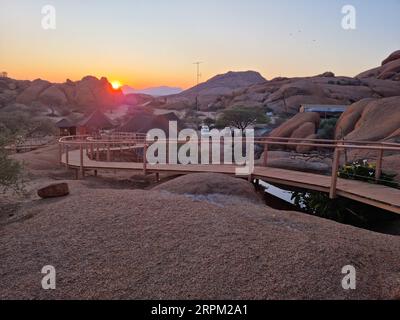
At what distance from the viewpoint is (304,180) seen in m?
8.24

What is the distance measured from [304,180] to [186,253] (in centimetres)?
500

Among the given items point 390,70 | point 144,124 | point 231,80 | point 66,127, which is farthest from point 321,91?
point 231,80

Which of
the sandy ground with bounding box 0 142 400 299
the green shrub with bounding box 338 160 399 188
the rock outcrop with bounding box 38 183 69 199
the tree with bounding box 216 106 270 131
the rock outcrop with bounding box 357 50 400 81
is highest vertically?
the rock outcrop with bounding box 357 50 400 81

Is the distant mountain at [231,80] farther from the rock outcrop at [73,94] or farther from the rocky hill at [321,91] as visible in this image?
the rocky hill at [321,91]

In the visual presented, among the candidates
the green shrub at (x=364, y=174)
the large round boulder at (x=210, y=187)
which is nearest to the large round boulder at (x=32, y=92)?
the large round boulder at (x=210, y=187)

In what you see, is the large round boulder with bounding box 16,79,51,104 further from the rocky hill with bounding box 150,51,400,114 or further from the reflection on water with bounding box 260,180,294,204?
the reflection on water with bounding box 260,180,294,204

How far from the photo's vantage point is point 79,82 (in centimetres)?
6600

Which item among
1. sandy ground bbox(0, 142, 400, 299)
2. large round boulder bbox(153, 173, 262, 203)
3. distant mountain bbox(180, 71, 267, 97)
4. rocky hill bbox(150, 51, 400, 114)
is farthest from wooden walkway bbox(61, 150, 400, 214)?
distant mountain bbox(180, 71, 267, 97)

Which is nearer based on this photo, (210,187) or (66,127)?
(210,187)

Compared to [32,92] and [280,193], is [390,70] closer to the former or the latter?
[280,193]

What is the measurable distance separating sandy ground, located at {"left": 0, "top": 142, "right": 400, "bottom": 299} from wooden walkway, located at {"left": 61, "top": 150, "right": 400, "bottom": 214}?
1551 mm

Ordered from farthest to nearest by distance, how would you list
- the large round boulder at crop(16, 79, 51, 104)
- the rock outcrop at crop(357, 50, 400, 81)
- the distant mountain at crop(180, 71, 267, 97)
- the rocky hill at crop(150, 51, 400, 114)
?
the distant mountain at crop(180, 71, 267, 97) < the large round boulder at crop(16, 79, 51, 104) < the rock outcrop at crop(357, 50, 400, 81) < the rocky hill at crop(150, 51, 400, 114)

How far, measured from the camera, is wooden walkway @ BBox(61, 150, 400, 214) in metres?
6.47
